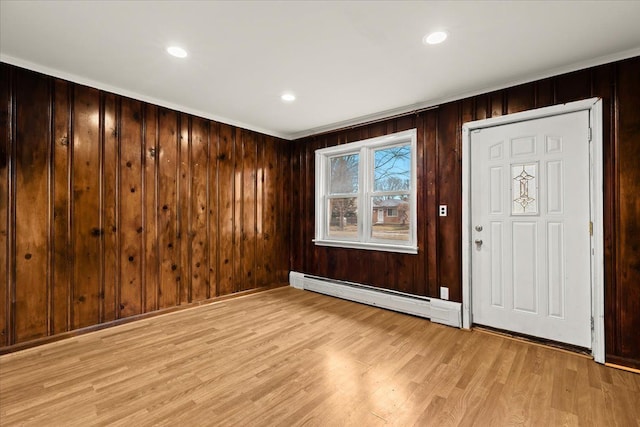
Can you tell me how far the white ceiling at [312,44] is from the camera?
1.89m

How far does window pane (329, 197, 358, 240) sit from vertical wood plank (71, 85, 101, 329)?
9.85ft

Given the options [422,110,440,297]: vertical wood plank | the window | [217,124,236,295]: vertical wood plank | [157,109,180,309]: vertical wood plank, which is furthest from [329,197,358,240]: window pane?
[157,109,180,309]: vertical wood plank

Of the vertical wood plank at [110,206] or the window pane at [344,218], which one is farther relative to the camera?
the window pane at [344,218]

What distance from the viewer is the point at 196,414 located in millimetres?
1758

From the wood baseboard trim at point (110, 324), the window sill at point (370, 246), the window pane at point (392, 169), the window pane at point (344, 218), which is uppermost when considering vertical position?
the window pane at point (392, 169)

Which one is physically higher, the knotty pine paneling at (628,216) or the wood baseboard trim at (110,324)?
Answer: the knotty pine paneling at (628,216)

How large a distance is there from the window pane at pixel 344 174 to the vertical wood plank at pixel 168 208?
88.6 inches

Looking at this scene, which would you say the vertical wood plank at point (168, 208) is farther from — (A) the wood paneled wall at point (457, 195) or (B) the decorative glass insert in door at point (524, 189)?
(B) the decorative glass insert in door at point (524, 189)

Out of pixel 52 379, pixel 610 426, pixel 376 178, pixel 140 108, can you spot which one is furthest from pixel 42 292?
pixel 610 426

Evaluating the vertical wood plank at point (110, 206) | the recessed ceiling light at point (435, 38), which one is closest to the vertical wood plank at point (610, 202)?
the recessed ceiling light at point (435, 38)

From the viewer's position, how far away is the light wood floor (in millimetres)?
1749

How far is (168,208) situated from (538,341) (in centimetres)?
417

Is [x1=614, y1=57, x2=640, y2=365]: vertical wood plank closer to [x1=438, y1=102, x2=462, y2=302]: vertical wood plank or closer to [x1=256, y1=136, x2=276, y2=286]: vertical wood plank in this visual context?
[x1=438, y1=102, x2=462, y2=302]: vertical wood plank

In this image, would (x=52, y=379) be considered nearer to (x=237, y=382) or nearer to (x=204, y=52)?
(x=237, y=382)
